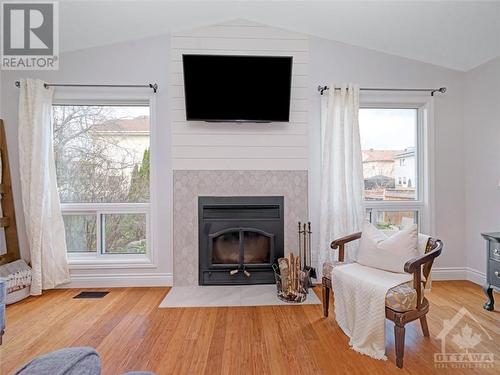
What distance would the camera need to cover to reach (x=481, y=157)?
122 inches

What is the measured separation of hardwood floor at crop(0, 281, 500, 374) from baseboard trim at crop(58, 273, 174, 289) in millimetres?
296

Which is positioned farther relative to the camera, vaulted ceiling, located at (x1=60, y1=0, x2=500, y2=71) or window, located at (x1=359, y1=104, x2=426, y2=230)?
window, located at (x1=359, y1=104, x2=426, y2=230)

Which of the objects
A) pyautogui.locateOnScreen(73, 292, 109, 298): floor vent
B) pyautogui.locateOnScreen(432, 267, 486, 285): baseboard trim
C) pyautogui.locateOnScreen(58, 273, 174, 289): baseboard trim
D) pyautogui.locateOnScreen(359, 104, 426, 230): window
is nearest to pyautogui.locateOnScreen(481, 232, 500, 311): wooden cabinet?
pyautogui.locateOnScreen(432, 267, 486, 285): baseboard trim

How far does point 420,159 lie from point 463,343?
2081 millimetres

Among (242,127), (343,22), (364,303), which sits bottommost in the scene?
(364,303)

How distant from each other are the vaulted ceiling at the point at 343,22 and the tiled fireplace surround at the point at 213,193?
63.7 inches

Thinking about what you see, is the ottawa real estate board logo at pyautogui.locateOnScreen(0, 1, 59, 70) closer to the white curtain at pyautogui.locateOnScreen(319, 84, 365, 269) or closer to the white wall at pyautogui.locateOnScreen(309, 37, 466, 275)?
the white wall at pyautogui.locateOnScreen(309, 37, 466, 275)

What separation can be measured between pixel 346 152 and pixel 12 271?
146 inches

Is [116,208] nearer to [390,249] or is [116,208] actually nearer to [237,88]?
[237,88]

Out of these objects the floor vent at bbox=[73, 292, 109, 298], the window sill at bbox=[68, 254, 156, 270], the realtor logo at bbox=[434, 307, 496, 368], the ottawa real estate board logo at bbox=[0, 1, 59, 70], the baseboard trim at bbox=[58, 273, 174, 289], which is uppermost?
the ottawa real estate board logo at bbox=[0, 1, 59, 70]

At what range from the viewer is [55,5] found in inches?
99.2

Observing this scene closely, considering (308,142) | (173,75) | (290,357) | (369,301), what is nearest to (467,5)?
(308,142)

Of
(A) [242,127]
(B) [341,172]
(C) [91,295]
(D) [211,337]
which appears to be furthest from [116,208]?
(B) [341,172]

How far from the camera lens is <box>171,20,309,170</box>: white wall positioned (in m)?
3.17
